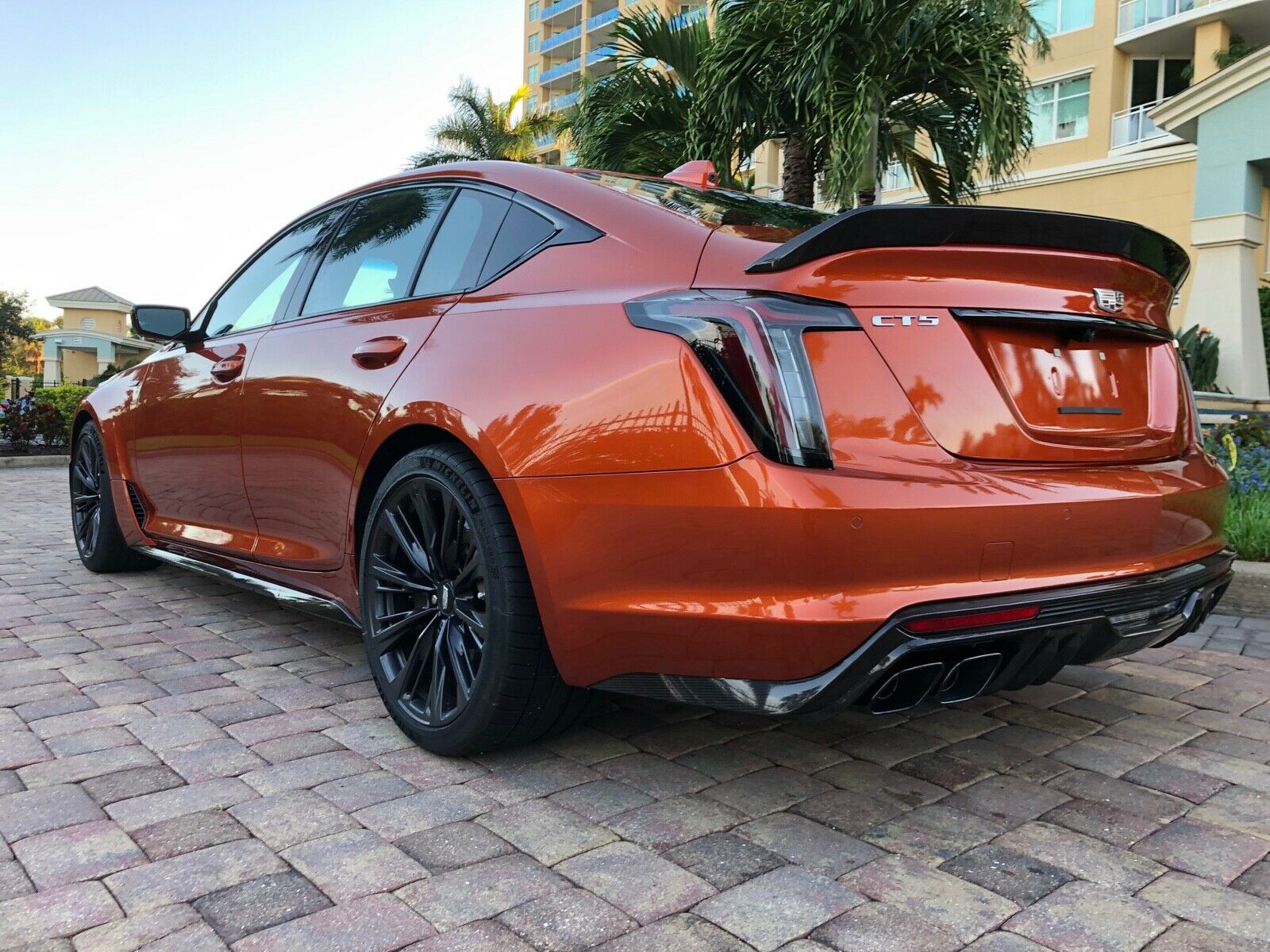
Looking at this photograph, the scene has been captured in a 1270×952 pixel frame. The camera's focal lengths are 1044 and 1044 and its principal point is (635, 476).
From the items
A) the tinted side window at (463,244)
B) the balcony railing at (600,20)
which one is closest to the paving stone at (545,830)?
the tinted side window at (463,244)

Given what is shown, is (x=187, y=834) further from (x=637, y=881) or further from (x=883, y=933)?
(x=883, y=933)

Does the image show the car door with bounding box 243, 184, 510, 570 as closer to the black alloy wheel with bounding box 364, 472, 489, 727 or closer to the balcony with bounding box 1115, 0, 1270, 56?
the black alloy wheel with bounding box 364, 472, 489, 727

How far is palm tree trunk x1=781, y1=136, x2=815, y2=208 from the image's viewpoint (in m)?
11.0

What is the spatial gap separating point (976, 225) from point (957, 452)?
48cm

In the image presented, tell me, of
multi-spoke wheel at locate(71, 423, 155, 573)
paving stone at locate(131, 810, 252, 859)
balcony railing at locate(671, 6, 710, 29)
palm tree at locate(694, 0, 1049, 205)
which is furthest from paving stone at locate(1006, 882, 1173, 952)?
balcony railing at locate(671, 6, 710, 29)

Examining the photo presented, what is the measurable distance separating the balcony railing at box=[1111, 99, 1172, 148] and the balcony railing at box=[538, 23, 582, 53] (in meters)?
37.1

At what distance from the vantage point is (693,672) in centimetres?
211

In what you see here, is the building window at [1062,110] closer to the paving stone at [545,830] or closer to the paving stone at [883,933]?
the paving stone at [545,830]

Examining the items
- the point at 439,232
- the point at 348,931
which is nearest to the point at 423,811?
the point at 348,931

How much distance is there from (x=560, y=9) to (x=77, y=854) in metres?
61.7

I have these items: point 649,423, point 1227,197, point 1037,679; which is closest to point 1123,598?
point 1037,679

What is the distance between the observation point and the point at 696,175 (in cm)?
318

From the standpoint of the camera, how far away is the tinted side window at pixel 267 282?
3.68 m

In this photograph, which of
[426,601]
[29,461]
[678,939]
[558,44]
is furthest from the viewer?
[558,44]
